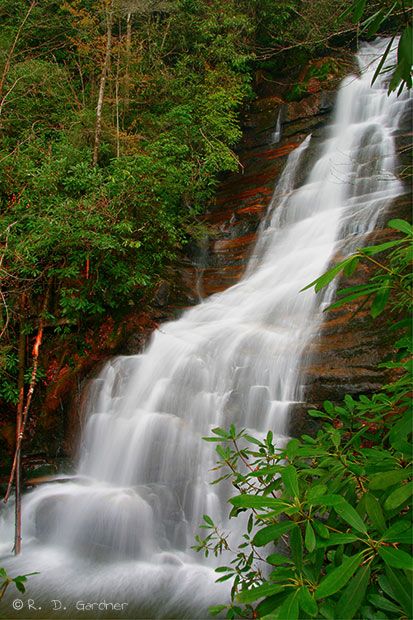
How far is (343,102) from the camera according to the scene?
38.5 ft

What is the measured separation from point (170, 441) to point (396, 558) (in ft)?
15.7

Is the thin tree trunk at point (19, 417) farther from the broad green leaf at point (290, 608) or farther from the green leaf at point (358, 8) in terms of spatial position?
the green leaf at point (358, 8)

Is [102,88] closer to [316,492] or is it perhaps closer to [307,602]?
[316,492]

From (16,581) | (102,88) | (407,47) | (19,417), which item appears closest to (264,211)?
(102,88)

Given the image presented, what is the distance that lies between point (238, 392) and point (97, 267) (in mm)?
3264

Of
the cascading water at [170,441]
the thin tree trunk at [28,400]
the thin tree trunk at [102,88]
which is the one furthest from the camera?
the thin tree trunk at [102,88]

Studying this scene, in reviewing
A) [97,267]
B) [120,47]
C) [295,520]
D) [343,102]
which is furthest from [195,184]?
[295,520]

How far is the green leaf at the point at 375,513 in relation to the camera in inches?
39.2

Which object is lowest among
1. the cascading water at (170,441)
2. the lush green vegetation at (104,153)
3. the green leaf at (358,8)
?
the cascading water at (170,441)

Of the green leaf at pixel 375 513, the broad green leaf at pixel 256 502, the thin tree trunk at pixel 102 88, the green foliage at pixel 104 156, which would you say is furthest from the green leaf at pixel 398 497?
the thin tree trunk at pixel 102 88

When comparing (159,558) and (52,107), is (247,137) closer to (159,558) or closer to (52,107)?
(52,107)

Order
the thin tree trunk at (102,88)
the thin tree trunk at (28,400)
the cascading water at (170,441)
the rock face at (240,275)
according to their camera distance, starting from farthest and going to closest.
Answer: the thin tree trunk at (102,88)
the thin tree trunk at (28,400)
the rock face at (240,275)
the cascading water at (170,441)

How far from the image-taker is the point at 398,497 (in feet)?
3.27

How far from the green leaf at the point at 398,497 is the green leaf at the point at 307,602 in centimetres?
27
